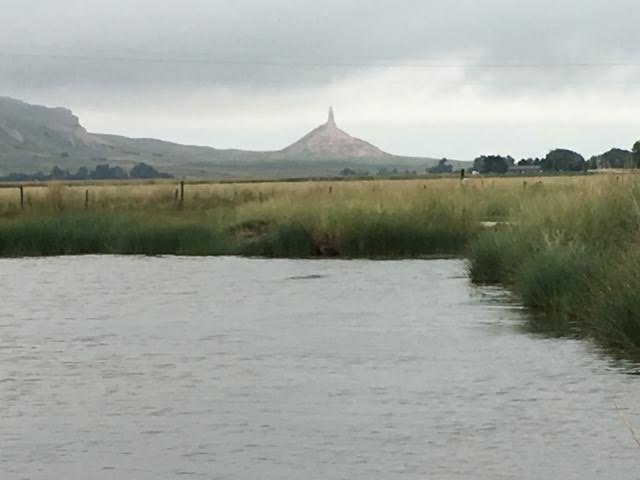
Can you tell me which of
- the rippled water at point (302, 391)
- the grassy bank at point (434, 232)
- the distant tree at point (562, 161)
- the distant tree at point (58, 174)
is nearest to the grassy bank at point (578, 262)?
the grassy bank at point (434, 232)

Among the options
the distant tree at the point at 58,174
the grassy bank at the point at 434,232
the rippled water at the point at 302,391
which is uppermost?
the grassy bank at the point at 434,232

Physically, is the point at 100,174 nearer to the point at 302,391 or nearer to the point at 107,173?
the point at 107,173

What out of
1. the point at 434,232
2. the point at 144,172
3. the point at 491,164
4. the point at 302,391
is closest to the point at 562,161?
the point at 491,164

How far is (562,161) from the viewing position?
350 feet

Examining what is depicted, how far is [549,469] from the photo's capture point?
11219 millimetres

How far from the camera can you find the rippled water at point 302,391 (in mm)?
11633

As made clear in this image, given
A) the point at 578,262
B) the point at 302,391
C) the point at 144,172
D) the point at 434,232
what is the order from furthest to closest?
the point at 144,172, the point at 434,232, the point at 578,262, the point at 302,391

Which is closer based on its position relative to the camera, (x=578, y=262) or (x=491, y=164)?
(x=578, y=262)

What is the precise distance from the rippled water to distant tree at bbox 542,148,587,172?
79771mm

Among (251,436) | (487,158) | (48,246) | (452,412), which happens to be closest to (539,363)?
(452,412)

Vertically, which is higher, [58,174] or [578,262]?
[578,262]

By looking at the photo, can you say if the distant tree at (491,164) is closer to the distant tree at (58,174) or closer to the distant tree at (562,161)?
the distant tree at (562,161)

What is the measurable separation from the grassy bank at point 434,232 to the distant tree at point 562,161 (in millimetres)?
53437

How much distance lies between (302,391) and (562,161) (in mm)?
93862
